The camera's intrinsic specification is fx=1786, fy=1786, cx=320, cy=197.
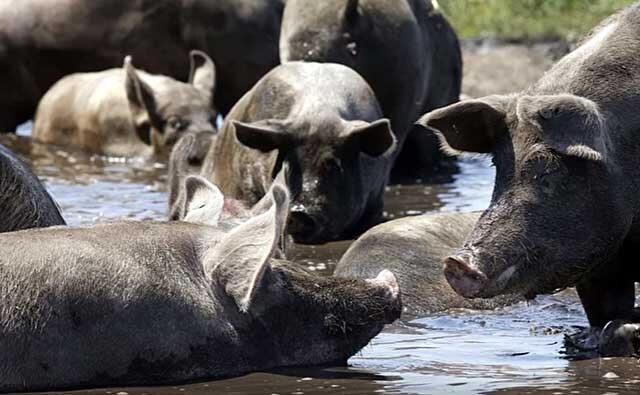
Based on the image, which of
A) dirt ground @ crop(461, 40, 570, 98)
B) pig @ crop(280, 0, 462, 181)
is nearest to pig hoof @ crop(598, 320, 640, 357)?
pig @ crop(280, 0, 462, 181)

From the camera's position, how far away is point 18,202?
7406mm

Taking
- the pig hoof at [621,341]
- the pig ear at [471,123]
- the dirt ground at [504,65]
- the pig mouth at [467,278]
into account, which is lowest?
the dirt ground at [504,65]

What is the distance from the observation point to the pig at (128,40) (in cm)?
1465

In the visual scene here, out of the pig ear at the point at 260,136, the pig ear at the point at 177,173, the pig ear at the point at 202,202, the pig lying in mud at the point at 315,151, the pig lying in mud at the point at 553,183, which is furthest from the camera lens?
the pig lying in mud at the point at 315,151

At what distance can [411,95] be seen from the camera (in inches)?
487

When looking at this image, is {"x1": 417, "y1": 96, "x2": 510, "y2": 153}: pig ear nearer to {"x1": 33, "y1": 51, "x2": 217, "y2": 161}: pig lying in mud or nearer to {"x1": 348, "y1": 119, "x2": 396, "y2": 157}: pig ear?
{"x1": 348, "y1": 119, "x2": 396, "y2": 157}: pig ear

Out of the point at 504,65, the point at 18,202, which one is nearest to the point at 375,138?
the point at 18,202

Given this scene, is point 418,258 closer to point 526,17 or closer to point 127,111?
point 127,111

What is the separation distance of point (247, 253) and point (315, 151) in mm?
3798

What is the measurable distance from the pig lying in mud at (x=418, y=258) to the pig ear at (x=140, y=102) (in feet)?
18.8

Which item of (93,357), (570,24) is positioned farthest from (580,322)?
(570,24)

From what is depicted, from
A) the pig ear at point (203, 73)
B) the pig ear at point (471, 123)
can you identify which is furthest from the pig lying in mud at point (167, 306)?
the pig ear at point (203, 73)

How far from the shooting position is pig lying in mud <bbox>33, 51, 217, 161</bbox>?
1412 centimetres

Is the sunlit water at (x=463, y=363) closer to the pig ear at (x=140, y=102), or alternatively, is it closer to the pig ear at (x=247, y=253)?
the pig ear at (x=247, y=253)
